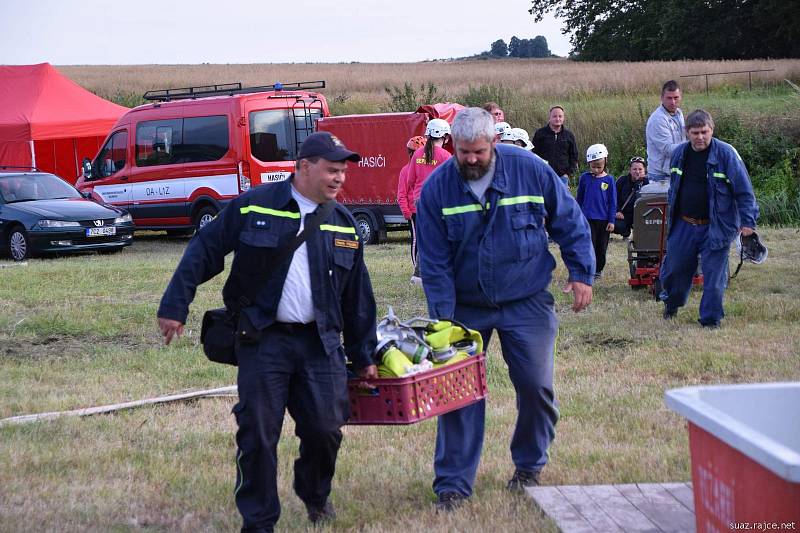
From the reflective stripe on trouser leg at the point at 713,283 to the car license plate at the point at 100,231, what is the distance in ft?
38.3

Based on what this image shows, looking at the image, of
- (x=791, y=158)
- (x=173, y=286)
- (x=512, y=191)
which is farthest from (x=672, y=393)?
(x=791, y=158)

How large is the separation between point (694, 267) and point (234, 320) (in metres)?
6.36

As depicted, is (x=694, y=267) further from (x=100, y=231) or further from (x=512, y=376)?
(x=100, y=231)

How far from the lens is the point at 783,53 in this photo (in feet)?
189

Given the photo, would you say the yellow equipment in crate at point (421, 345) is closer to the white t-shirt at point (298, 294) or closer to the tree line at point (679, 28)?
the white t-shirt at point (298, 294)

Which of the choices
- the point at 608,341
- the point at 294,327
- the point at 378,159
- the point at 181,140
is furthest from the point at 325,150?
the point at 181,140

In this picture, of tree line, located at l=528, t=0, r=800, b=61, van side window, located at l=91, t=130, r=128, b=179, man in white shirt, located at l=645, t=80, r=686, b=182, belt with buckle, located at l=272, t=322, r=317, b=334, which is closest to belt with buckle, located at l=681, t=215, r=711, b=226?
man in white shirt, located at l=645, t=80, r=686, b=182

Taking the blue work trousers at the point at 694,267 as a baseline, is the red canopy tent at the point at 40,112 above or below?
above

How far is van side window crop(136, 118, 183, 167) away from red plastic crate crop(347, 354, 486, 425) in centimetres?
1586

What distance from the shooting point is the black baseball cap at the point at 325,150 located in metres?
4.79

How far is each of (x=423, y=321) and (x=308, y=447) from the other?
81 centimetres

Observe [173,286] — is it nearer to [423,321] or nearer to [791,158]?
[423,321]

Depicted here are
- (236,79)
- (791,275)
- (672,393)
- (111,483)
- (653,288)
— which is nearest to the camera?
(672,393)

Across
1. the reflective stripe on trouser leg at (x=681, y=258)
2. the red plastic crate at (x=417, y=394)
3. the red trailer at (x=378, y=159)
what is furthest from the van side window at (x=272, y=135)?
the red plastic crate at (x=417, y=394)
